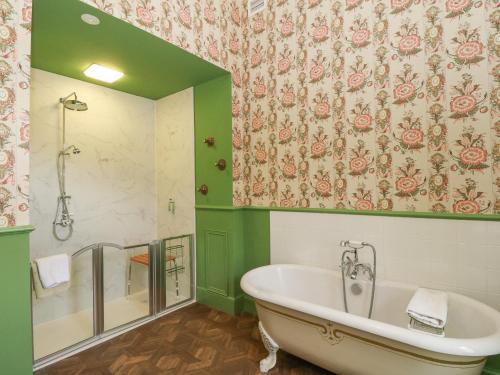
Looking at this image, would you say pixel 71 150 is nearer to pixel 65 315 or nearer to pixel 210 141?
pixel 210 141

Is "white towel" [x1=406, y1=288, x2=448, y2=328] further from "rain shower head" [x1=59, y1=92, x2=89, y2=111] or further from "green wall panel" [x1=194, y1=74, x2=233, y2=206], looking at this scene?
"rain shower head" [x1=59, y1=92, x2=89, y2=111]

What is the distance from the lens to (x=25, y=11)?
1.51m

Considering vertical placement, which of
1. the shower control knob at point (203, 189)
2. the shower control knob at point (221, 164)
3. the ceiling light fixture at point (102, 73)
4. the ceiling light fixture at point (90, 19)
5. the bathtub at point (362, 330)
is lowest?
the bathtub at point (362, 330)

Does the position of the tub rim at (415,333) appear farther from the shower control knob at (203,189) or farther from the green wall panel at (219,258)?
the shower control knob at (203,189)

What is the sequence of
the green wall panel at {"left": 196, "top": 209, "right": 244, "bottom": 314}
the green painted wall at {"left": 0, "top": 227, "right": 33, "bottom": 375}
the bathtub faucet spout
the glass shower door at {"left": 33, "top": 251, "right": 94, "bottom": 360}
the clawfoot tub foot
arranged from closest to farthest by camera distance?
1. the green painted wall at {"left": 0, "top": 227, "right": 33, "bottom": 375}
2. the clawfoot tub foot
3. the bathtub faucet spout
4. the glass shower door at {"left": 33, "top": 251, "right": 94, "bottom": 360}
5. the green wall panel at {"left": 196, "top": 209, "right": 244, "bottom": 314}

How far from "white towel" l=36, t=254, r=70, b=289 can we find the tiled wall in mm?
1819

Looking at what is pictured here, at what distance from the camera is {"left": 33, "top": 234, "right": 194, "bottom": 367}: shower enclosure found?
Result: 7.29 ft

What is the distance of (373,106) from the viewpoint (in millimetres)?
2027

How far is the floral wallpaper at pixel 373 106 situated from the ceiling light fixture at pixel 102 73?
1.31 metres

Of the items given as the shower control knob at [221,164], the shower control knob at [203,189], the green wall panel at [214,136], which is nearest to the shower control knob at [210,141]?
the green wall panel at [214,136]

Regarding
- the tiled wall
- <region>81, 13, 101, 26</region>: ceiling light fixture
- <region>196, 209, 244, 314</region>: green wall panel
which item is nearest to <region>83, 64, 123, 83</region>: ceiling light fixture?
<region>81, 13, 101, 26</region>: ceiling light fixture

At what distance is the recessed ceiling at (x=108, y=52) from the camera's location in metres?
1.82

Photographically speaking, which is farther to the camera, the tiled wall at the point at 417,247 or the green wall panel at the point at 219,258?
the green wall panel at the point at 219,258

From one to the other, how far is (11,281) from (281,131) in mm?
2164
